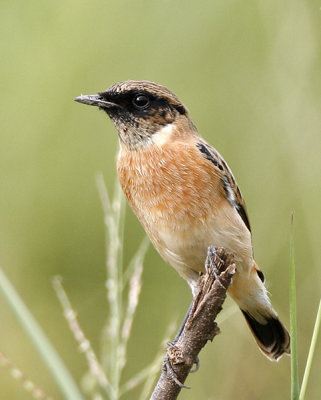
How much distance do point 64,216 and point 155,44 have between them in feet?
5.16

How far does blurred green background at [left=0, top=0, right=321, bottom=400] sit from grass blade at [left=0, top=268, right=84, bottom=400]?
276 cm

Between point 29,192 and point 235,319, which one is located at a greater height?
point 29,192

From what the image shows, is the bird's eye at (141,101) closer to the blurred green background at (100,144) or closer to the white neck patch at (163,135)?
the white neck patch at (163,135)

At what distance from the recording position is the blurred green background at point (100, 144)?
5711 mm

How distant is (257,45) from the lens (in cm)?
630

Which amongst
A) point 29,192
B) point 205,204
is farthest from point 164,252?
point 29,192

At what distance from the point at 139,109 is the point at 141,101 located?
0.18 ft

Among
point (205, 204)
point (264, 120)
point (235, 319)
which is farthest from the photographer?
point (264, 120)

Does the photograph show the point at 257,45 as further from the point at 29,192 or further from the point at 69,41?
the point at 29,192

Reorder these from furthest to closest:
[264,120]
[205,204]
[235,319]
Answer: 1. [264,120]
2. [235,319]
3. [205,204]

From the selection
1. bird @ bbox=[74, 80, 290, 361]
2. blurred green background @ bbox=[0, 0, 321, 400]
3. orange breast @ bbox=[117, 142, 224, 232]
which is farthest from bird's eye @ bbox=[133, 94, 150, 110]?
blurred green background @ bbox=[0, 0, 321, 400]

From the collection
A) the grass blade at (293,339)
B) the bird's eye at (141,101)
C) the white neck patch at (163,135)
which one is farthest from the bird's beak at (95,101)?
the grass blade at (293,339)

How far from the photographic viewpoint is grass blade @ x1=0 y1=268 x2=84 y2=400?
2732 mm

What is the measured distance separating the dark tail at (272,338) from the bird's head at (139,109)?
138cm
